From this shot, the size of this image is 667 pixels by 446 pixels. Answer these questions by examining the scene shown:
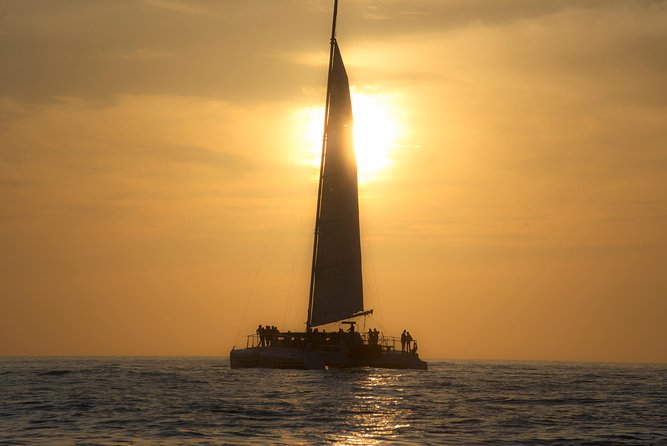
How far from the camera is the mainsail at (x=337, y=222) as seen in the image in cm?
8600

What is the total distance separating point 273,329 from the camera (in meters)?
84.4

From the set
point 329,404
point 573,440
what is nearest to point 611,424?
point 573,440

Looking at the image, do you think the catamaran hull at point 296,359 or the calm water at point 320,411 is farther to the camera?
the catamaran hull at point 296,359

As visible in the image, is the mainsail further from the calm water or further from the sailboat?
the calm water

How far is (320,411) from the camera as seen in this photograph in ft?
170

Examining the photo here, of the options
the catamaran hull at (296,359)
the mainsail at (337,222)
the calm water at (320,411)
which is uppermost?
the mainsail at (337,222)

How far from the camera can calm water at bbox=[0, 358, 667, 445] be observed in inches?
1683

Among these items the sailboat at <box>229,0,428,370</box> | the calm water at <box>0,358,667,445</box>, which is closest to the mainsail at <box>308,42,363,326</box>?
the sailboat at <box>229,0,428,370</box>

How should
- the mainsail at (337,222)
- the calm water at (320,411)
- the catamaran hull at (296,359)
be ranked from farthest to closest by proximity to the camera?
the mainsail at (337,222) → the catamaran hull at (296,359) → the calm water at (320,411)

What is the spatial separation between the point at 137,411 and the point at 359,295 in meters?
40.3

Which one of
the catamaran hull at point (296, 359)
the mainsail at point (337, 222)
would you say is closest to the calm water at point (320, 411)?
the catamaran hull at point (296, 359)

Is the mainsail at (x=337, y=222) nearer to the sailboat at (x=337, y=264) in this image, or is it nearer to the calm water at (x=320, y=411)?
the sailboat at (x=337, y=264)

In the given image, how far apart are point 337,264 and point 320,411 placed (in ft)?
118

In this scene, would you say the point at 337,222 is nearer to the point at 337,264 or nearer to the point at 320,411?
the point at 337,264
